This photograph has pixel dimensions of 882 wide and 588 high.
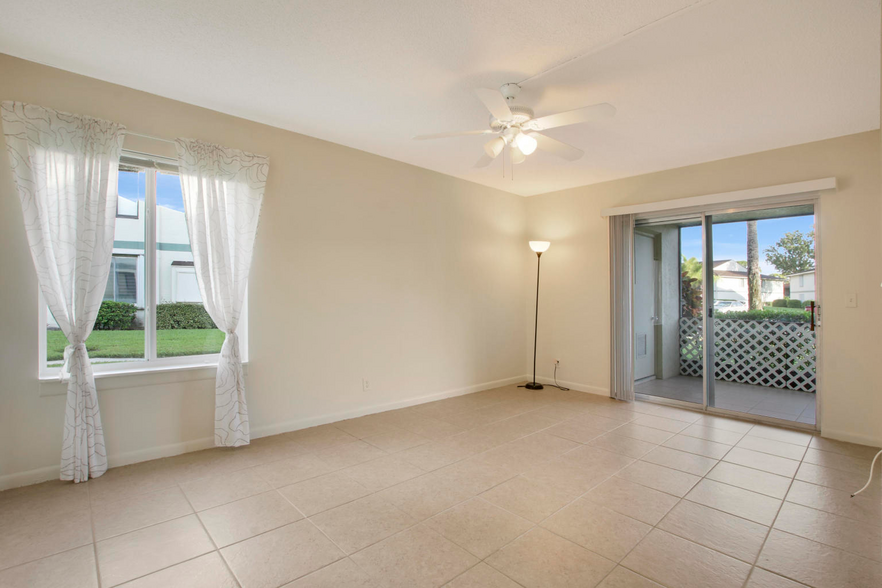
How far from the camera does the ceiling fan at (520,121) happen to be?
2.31m

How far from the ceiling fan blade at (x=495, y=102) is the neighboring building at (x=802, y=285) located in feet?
10.7

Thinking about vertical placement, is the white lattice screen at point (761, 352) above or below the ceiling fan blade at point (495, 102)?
below

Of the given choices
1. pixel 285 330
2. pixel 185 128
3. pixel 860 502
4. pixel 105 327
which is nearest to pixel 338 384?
pixel 285 330

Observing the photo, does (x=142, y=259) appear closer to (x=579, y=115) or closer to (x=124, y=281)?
(x=124, y=281)

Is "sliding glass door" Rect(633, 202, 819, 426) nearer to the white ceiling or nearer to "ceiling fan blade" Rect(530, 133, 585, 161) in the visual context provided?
the white ceiling

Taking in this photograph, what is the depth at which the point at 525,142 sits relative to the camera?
2.71m

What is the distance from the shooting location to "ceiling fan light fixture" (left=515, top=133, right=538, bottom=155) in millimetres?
2695

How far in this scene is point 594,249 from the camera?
16.8 feet

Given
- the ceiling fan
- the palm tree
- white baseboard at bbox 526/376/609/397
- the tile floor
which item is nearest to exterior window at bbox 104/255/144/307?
the tile floor

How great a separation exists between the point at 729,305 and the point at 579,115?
3044 mm

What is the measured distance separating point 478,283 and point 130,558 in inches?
158

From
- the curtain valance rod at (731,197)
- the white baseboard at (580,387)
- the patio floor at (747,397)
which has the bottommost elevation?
the white baseboard at (580,387)

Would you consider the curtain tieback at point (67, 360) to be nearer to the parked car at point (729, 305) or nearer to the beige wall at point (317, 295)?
the beige wall at point (317, 295)

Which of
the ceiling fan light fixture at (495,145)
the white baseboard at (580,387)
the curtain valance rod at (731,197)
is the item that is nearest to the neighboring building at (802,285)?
the curtain valance rod at (731,197)
